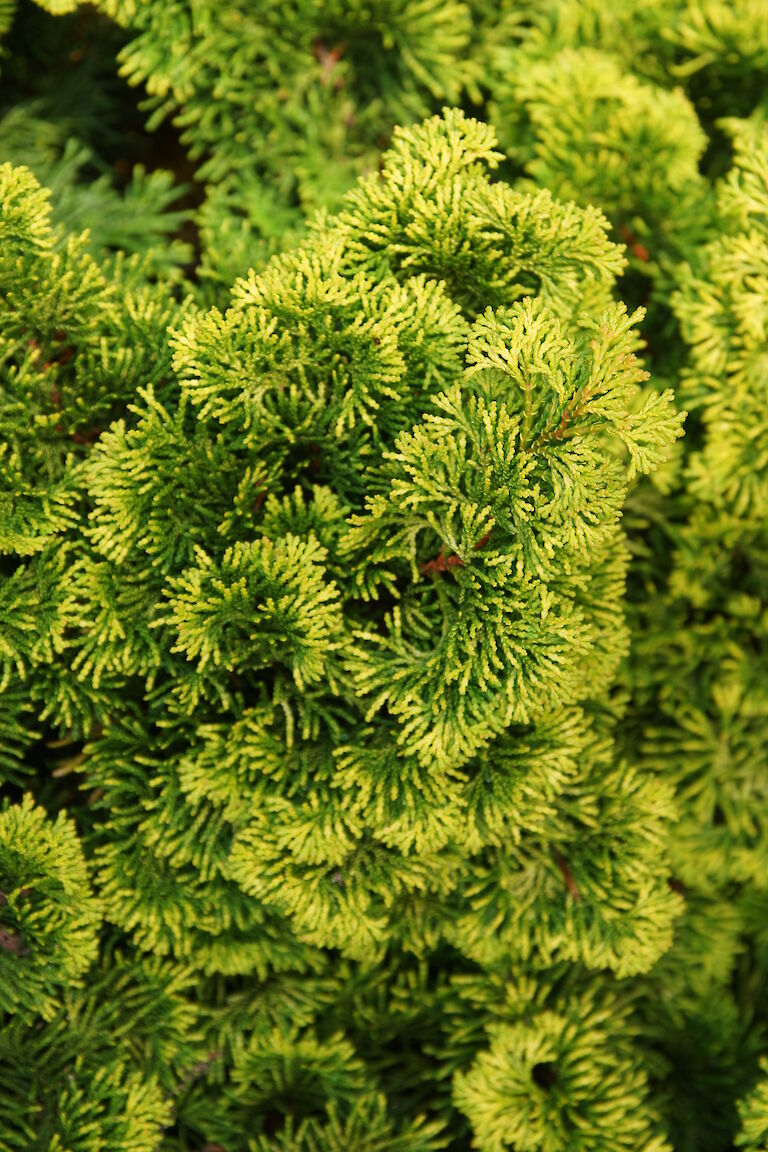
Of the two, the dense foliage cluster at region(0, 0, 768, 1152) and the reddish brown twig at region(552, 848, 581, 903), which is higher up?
the dense foliage cluster at region(0, 0, 768, 1152)

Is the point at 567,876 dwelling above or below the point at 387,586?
below

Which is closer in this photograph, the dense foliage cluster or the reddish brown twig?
the dense foliage cluster

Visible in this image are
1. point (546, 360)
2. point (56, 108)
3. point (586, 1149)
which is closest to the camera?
point (546, 360)

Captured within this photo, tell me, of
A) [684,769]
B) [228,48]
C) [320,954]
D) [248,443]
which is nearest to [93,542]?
[248,443]

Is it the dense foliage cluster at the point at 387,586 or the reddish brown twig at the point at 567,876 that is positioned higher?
the dense foliage cluster at the point at 387,586

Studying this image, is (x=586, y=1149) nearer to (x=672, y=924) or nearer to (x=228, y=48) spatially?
(x=672, y=924)

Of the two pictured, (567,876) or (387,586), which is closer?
(387,586)

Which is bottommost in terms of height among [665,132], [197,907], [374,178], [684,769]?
[684,769]

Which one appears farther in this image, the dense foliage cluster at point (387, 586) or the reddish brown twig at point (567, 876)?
the reddish brown twig at point (567, 876)
